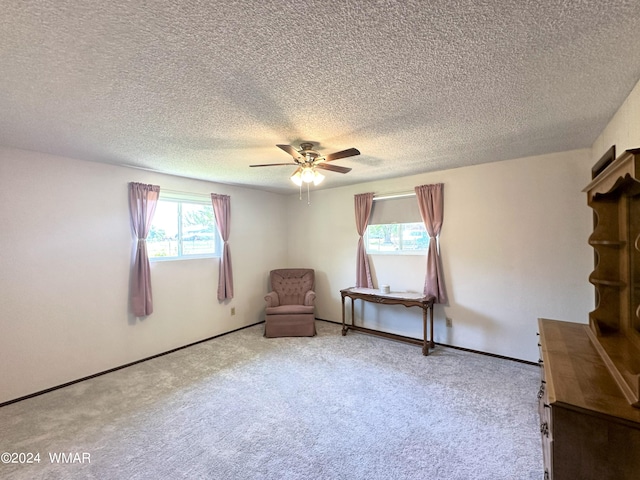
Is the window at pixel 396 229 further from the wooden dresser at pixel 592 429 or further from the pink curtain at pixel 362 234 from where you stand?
the wooden dresser at pixel 592 429

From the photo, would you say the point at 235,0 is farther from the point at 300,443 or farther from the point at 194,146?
the point at 300,443

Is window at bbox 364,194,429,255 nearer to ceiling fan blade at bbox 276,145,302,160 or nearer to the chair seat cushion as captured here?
the chair seat cushion

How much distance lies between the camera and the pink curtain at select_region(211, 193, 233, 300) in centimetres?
447

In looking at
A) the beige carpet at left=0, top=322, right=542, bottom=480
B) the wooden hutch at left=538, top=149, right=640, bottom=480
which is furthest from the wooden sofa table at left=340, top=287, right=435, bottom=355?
the wooden hutch at left=538, top=149, right=640, bottom=480

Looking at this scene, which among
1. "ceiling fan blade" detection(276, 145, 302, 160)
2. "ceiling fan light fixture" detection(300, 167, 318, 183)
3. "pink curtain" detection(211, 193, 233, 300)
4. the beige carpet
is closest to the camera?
the beige carpet

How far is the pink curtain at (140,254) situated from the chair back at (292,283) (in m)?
1.99

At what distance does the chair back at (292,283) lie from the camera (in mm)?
4961

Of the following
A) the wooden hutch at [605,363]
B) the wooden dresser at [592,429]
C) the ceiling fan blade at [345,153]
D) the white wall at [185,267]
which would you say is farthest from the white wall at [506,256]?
the wooden dresser at [592,429]

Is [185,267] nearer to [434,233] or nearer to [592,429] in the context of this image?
[434,233]

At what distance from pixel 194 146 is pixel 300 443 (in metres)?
2.71

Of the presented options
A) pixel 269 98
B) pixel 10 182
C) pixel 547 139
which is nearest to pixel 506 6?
pixel 269 98

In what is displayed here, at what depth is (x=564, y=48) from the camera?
4.53 ft

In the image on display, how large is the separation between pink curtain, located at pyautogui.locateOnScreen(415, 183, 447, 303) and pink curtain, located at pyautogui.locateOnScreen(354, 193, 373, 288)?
887mm

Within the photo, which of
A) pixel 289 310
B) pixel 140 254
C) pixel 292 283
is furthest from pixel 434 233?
pixel 140 254
